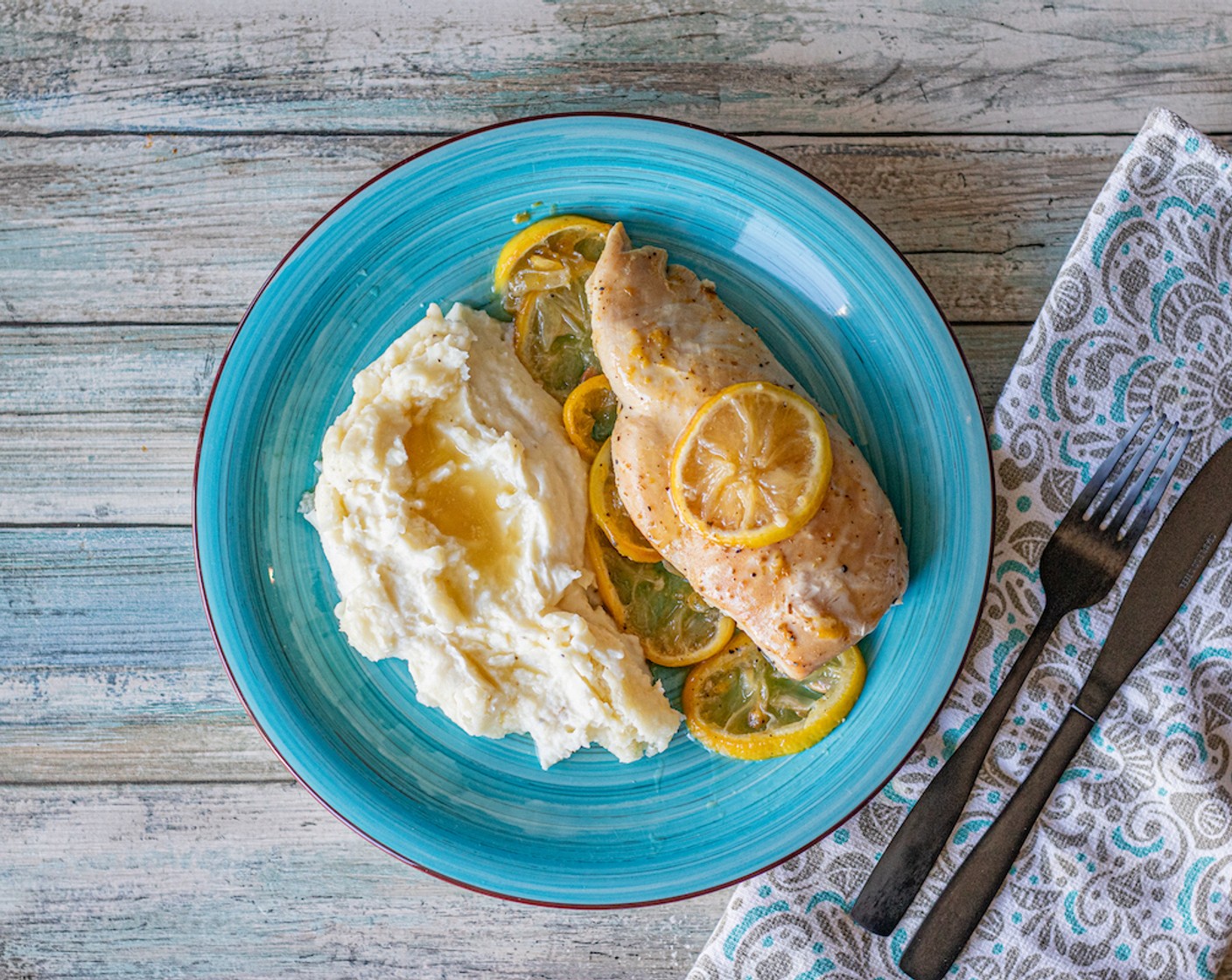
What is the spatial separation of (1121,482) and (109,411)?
4.11m

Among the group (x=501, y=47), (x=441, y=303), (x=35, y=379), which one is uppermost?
(x=501, y=47)

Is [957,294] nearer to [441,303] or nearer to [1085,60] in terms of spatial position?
[1085,60]

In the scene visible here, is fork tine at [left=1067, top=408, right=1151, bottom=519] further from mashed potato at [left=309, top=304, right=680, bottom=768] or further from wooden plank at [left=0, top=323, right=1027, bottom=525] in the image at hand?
mashed potato at [left=309, top=304, right=680, bottom=768]

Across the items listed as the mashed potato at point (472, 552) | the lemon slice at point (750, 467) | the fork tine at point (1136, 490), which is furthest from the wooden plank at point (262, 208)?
the lemon slice at point (750, 467)

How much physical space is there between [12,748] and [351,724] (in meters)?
1.60

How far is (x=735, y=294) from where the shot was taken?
342 cm

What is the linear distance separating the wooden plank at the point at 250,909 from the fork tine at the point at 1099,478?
2.26 m

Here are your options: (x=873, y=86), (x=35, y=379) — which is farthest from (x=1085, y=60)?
(x=35, y=379)

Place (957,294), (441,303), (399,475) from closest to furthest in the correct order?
1. (399,475)
2. (441,303)
3. (957,294)

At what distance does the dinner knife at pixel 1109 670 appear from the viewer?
3.42 m

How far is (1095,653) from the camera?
3479mm

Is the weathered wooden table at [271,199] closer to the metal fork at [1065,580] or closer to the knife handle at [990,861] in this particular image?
the metal fork at [1065,580]

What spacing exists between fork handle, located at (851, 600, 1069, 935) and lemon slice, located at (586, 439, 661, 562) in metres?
1.46

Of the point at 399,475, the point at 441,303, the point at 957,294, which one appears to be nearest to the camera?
the point at 399,475
